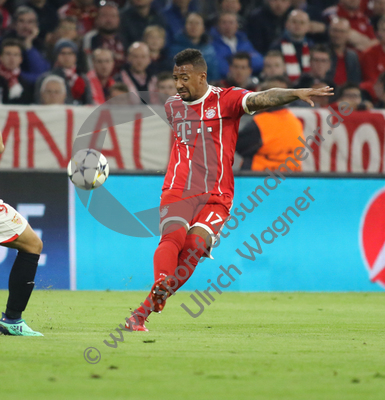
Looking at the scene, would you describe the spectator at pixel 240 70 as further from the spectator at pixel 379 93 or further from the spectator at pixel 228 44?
the spectator at pixel 379 93

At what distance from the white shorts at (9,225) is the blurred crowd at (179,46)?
5719 mm

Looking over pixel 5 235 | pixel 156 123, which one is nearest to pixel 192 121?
pixel 5 235

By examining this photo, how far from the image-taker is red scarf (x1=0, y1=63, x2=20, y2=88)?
36.6 ft

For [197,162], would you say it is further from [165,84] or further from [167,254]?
[165,84]

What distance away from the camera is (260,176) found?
31.2ft

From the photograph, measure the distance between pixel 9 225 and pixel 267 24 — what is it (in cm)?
976

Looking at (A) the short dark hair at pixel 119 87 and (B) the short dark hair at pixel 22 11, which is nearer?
(A) the short dark hair at pixel 119 87

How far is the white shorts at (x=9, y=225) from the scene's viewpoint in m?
5.26

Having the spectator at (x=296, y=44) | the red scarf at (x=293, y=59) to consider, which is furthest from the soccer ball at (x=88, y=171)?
the spectator at (x=296, y=44)

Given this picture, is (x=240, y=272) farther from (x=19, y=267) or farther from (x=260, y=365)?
(x=260, y=365)

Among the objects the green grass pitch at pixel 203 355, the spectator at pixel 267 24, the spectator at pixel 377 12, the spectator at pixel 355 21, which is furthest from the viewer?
the spectator at pixel 377 12

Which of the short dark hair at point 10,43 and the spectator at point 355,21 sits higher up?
the spectator at point 355,21

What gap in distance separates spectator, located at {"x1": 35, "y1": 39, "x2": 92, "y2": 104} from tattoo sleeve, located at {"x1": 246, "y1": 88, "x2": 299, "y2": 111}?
226 inches

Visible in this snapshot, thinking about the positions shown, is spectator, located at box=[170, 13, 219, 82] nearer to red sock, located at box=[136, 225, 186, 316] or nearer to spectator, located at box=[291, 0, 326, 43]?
spectator, located at box=[291, 0, 326, 43]
